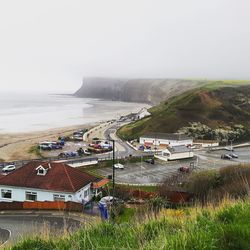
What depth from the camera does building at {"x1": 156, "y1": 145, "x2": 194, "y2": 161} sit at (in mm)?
54250

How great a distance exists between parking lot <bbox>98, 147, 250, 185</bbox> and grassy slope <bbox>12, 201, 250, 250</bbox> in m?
31.4

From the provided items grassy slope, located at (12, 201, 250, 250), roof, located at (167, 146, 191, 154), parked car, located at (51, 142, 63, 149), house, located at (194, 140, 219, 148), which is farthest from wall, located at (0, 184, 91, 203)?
house, located at (194, 140, 219, 148)

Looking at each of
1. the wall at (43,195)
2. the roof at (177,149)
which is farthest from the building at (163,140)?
the wall at (43,195)

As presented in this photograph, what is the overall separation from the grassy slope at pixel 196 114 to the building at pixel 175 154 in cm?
2158

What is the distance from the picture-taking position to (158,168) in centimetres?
4722

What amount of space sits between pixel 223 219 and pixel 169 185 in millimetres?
24673

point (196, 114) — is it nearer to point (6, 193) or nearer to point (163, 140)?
point (163, 140)

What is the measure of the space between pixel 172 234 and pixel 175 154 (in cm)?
4956

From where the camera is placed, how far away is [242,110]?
98.2m

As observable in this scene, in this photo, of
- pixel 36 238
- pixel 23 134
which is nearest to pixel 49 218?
pixel 36 238

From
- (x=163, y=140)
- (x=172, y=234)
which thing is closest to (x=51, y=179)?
(x=172, y=234)

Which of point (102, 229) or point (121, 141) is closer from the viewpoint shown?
point (102, 229)

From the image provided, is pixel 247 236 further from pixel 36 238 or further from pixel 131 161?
pixel 131 161

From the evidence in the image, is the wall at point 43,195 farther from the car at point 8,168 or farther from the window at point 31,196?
the car at point 8,168
